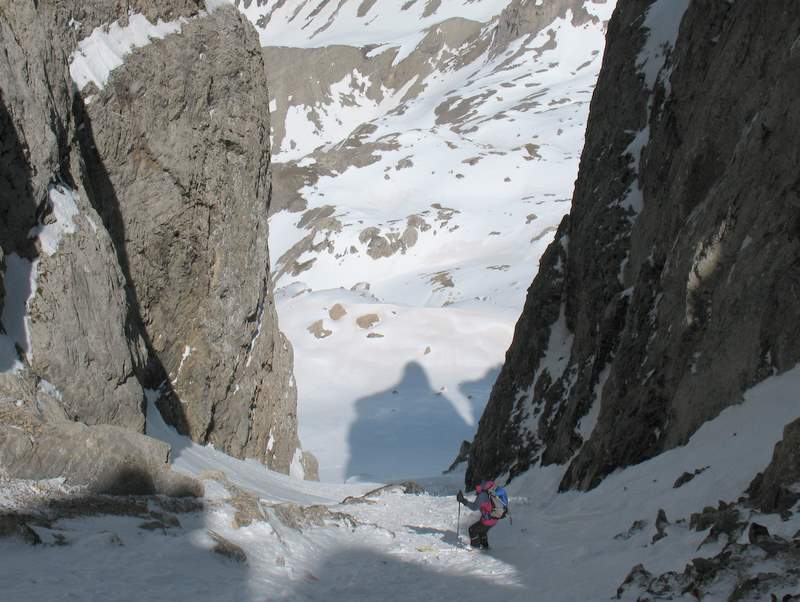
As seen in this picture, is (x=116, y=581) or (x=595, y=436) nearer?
(x=116, y=581)

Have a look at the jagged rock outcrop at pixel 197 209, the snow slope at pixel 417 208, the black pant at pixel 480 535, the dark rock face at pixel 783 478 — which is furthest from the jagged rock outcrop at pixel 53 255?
the snow slope at pixel 417 208

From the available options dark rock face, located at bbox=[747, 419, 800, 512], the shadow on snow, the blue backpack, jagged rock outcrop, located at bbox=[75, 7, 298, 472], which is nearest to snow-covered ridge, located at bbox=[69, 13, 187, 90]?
jagged rock outcrop, located at bbox=[75, 7, 298, 472]

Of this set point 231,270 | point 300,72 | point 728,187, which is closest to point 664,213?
point 728,187

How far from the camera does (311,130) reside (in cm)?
16288

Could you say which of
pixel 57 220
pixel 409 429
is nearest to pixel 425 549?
pixel 57 220

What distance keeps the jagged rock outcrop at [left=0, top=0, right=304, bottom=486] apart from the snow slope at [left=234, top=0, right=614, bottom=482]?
12.6m

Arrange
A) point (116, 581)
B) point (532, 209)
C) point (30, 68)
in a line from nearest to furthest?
point (116, 581), point (30, 68), point (532, 209)

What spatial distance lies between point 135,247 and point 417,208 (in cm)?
7790

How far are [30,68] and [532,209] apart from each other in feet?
255

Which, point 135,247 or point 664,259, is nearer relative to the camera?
point 664,259

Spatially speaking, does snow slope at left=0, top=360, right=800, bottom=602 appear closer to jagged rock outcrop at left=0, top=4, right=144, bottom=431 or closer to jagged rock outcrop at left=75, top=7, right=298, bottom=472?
jagged rock outcrop at left=0, top=4, right=144, bottom=431

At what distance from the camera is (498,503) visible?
11133 mm

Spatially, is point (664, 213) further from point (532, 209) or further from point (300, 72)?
point (300, 72)

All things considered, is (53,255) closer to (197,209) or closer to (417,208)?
(197,209)
